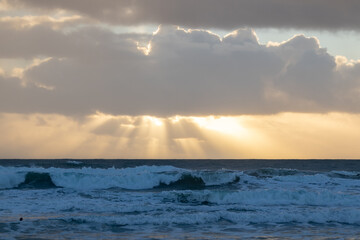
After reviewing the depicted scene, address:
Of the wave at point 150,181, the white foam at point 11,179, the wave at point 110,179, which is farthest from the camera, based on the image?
the white foam at point 11,179

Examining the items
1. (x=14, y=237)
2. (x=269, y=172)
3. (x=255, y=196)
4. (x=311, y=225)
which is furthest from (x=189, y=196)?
(x=269, y=172)

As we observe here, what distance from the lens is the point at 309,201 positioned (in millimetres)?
29844

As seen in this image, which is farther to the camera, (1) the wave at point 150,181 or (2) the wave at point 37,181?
(1) the wave at point 150,181

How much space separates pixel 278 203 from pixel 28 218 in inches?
568

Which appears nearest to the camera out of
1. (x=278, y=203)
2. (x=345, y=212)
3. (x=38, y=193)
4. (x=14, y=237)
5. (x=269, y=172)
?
(x=14, y=237)

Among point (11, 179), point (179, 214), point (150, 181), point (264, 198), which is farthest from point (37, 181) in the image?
point (179, 214)

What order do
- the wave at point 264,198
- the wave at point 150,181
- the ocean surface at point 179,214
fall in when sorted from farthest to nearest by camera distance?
the wave at point 150,181 < the wave at point 264,198 < the ocean surface at point 179,214

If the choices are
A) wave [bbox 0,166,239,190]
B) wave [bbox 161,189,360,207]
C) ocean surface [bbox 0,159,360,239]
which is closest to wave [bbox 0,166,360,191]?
wave [bbox 0,166,239,190]

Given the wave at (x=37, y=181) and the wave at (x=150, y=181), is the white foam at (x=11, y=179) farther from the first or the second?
the wave at (x=37, y=181)

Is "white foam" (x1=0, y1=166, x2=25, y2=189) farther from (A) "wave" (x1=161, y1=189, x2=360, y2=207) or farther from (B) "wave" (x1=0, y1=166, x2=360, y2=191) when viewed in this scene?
(A) "wave" (x1=161, y1=189, x2=360, y2=207)

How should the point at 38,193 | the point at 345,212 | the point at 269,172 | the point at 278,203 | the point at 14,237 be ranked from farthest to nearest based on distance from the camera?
the point at 269,172 < the point at 38,193 < the point at 278,203 < the point at 345,212 < the point at 14,237

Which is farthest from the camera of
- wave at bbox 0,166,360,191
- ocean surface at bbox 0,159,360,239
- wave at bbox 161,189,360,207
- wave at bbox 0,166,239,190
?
wave at bbox 0,166,239,190

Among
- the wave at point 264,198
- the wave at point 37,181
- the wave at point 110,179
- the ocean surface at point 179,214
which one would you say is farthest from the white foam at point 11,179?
the wave at point 264,198

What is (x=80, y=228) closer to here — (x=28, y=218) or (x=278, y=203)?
(x=28, y=218)
